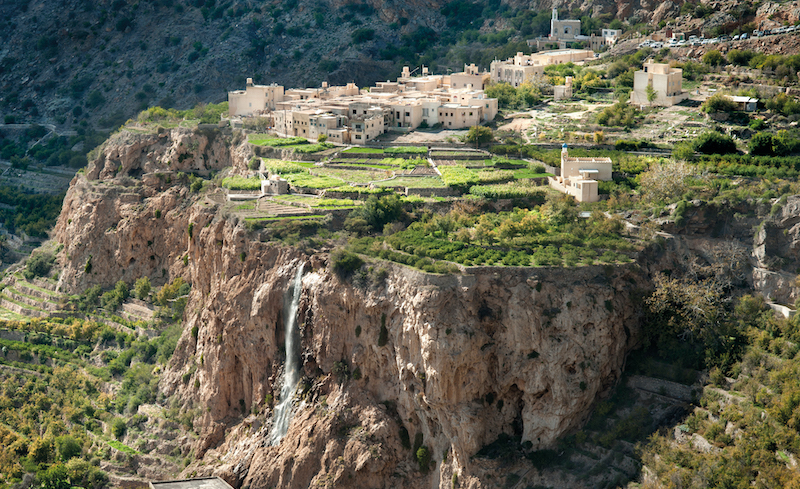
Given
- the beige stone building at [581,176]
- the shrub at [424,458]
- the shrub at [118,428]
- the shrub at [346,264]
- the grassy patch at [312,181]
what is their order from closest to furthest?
the shrub at [424,458]
the shrub at [346,264]
the beige stone building at [581,176]
the shrub at [118,428]
the grassy patch at [312,181]

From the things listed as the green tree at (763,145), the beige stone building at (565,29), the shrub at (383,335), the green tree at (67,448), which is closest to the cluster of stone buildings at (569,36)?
the beige stone building at (565,29)

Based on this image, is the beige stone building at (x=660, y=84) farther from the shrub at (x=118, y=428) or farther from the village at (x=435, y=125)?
the shrub at (x=118, y=428)

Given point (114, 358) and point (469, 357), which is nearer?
point (469, 357)

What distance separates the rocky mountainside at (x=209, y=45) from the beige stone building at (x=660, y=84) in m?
32.5

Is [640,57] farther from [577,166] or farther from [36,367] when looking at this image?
[36,367]

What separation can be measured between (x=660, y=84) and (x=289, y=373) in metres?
33.3

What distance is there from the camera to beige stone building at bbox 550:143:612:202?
192 ft

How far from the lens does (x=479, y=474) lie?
47.2 meters

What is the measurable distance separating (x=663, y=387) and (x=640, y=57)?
39823mm

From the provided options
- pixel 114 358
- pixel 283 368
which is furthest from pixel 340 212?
pixel 114 358

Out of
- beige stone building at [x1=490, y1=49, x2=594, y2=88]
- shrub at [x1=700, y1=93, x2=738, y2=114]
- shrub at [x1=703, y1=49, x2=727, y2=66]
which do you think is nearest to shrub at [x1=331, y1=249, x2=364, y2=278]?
shrub at [x1=700, y1=93, x2=738, y2=114]

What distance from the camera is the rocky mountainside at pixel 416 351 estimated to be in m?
48.2

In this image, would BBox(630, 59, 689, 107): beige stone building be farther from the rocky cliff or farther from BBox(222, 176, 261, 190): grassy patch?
BBox(222, 176, 261, 190): grassy patch

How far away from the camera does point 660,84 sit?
7175 cm
